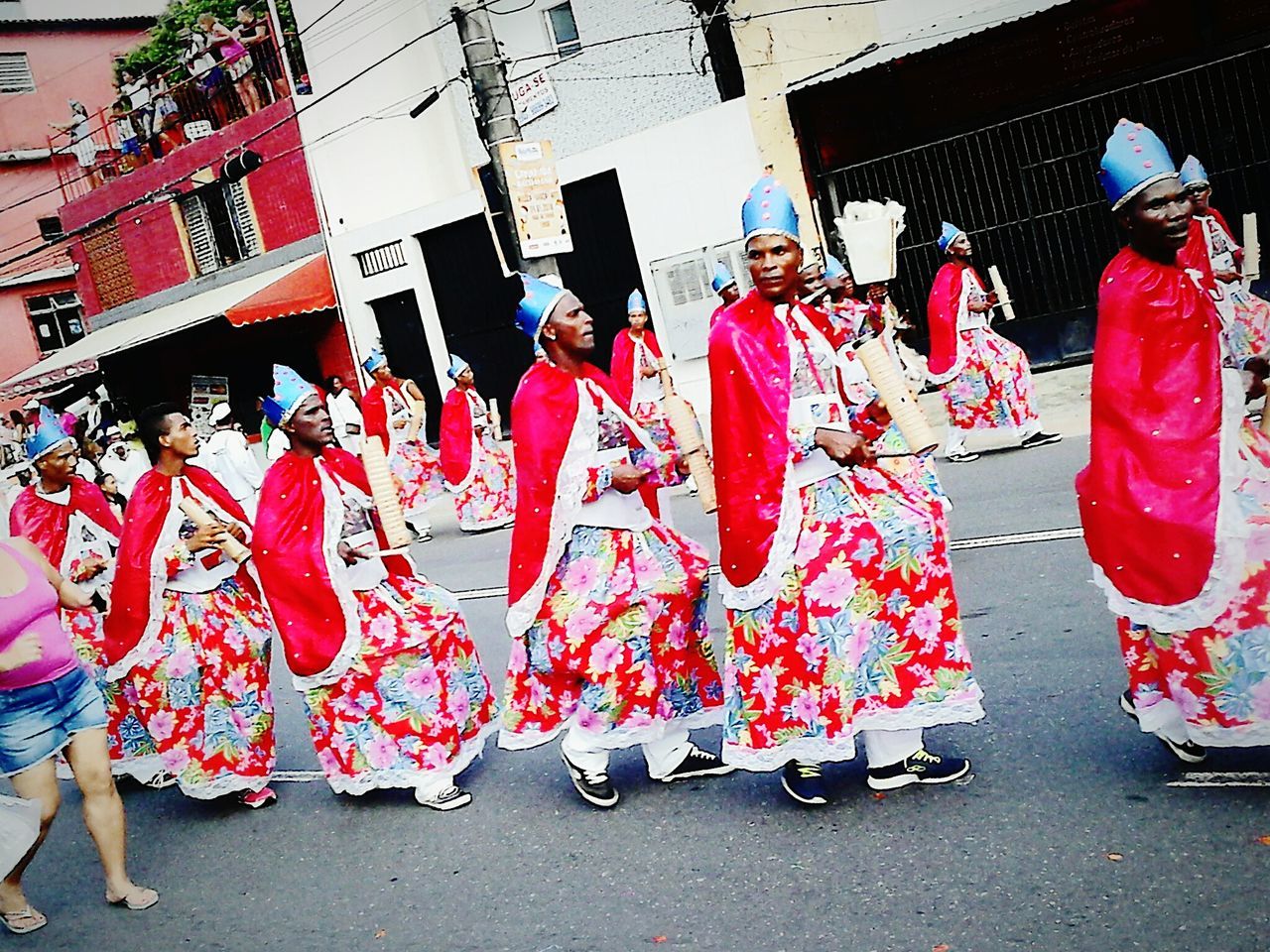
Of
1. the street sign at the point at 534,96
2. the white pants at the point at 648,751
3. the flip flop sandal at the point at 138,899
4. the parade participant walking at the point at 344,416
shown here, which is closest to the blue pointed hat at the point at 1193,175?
the white pants at the point at 648,751

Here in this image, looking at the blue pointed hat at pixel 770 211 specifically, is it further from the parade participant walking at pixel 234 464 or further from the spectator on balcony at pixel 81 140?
the spectator on balcony at pixel 81 140

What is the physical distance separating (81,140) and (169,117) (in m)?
3.23

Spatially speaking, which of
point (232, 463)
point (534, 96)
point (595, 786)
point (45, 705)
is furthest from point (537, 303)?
point (534, 96)

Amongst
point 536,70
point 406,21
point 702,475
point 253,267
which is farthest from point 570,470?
point 253,267

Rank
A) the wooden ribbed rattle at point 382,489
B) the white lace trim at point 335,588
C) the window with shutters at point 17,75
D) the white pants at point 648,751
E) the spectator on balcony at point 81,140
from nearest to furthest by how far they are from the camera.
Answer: the white pants at point 648,751 → the wooden ribbed rattle at point 382,489 → the white lace trim at point 335,588 → the window with shutters at point 17,75 → the spectator on balcony at point 81,140

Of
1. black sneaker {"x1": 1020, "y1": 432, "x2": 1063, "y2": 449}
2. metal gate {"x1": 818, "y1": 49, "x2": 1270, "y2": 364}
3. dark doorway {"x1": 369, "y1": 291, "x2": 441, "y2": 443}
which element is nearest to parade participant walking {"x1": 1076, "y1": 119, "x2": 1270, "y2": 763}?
black sneaker {"x1": 1020, "y1": 432, "x2": 1063, "y2": 449}

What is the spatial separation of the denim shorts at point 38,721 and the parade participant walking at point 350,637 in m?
0.90

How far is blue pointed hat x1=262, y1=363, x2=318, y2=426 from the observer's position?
18.2 ft

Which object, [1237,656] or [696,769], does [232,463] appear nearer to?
[696,769]

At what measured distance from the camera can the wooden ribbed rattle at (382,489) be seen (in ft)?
17.1

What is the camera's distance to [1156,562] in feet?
12.5

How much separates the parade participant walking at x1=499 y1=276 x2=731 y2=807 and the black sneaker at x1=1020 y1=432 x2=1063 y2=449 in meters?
6.74

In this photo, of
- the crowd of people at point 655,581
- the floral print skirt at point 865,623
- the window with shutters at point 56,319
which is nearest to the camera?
the crowd of people at point 655,581

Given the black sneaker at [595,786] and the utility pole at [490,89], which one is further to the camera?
the utility pole at [490,89]
